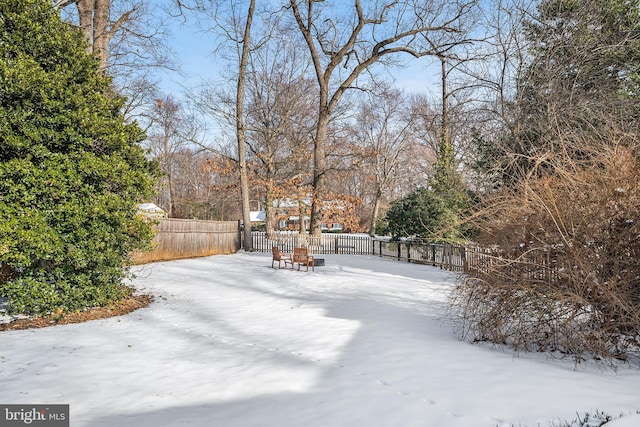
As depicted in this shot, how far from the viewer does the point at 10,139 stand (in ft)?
19.0

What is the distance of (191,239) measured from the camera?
55.4 ft

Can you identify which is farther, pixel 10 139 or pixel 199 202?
pixel 199 202

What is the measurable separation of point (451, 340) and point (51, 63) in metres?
7.60

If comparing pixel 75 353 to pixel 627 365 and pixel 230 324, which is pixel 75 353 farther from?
pixel 627 365

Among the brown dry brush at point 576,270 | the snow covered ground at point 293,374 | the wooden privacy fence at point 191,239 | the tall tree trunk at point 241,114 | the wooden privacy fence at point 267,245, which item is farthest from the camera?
the tall tree trunk at point 241,114

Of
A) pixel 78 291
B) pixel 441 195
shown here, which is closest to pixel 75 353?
pixel 78 291

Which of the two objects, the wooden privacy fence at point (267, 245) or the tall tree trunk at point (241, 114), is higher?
the tall tree trunk at point (241, 114)

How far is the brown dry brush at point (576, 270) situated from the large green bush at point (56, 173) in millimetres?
6008

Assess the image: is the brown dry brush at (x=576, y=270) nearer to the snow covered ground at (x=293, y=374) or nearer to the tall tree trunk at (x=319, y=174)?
the snow covered ground at (x=293, y=374)

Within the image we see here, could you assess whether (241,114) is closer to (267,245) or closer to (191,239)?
(267,245)

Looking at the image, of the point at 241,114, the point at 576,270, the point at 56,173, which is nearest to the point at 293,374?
the point at 576,270

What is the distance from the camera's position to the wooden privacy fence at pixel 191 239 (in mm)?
15055

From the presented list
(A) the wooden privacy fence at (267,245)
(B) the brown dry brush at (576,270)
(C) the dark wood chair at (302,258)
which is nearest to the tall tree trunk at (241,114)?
(A) the wooden privacy fence at (267,245)

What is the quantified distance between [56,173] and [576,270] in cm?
719
